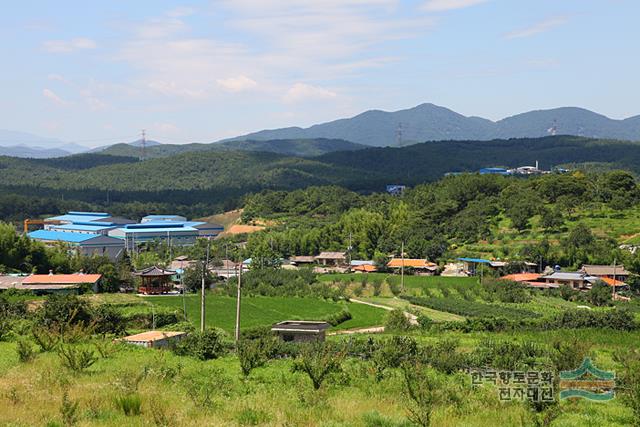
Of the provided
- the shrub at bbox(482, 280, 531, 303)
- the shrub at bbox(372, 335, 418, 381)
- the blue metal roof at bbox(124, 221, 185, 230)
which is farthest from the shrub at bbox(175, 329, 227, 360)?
the blue metal roof at bbox(124, 221, 185, 230)

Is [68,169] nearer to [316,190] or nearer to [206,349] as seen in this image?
[316,190]

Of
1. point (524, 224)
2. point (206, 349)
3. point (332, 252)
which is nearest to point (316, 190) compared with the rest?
point (332, 252)

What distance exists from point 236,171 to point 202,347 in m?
133

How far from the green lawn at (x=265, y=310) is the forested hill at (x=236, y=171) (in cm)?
5757

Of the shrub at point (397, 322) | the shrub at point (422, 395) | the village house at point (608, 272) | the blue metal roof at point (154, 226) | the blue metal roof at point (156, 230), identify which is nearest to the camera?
the shrub at point (422, 395)

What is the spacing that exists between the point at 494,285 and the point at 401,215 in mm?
23126

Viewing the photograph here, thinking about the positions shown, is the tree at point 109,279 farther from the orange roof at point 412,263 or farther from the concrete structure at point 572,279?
the concrete structure at point 572,279

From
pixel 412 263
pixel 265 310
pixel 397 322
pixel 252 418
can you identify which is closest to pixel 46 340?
pixel 252 418

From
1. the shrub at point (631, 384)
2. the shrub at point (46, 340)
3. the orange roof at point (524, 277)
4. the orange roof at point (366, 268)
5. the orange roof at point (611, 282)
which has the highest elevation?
the shrub at point (631, 384)

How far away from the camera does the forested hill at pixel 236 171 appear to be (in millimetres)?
111438

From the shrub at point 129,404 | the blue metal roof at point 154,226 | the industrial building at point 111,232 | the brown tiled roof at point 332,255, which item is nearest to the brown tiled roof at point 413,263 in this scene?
the brown tiled roof at point 332,255

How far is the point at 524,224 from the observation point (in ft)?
176

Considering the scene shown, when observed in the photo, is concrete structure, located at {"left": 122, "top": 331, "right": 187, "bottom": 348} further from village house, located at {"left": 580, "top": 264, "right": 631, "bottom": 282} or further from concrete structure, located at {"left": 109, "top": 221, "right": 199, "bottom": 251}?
concrete structure, located at {"left": 109, "top": 221, "right": 199, "bottom": 251}

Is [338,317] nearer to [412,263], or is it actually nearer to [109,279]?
[109,279]
